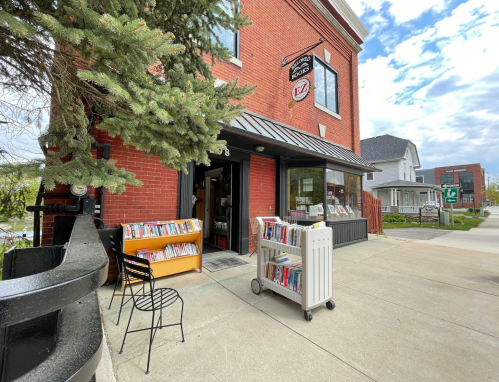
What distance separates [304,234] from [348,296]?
5.16 feet

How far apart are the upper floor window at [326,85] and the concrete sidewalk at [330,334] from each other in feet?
23.0

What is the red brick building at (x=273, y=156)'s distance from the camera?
457cm

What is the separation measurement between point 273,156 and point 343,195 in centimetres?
310

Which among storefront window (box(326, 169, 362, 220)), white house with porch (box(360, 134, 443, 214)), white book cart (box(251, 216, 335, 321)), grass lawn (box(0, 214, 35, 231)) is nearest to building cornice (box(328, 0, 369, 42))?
storefront window (box(326, 169, 362, 220))

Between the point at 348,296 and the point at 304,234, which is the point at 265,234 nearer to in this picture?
the point at 304,234

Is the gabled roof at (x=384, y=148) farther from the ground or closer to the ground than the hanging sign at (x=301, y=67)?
farther from the ground

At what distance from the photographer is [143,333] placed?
261cm

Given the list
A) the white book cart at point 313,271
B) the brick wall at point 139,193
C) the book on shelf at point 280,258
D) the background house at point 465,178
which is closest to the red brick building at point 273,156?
the brick wall at point 139,193

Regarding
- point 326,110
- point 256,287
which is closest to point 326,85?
point 326,110

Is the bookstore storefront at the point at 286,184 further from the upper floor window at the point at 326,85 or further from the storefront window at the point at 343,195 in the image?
the upper floor window at the point at 326,85

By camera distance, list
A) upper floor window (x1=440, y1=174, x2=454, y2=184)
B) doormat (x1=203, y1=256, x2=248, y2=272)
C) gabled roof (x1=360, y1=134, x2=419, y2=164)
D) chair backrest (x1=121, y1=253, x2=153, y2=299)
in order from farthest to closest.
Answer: upper floor window (x1=440, y1=174, x2=454, y2=184)
gabled roof (x1=360, y1=134, x2=419, y2=164)
doormat (x1=203, y1=256, x2=248, y2=272)
chair backrest (x1=121, y1=253, x2=153, y2=299)

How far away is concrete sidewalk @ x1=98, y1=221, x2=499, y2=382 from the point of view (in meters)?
2.07

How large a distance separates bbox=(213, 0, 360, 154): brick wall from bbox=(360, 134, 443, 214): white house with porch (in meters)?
16.4

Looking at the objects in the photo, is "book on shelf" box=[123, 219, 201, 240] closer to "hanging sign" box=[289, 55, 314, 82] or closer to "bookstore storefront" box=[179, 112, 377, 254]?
"bookstore storefront" box=[179, 112, 377, 254]
